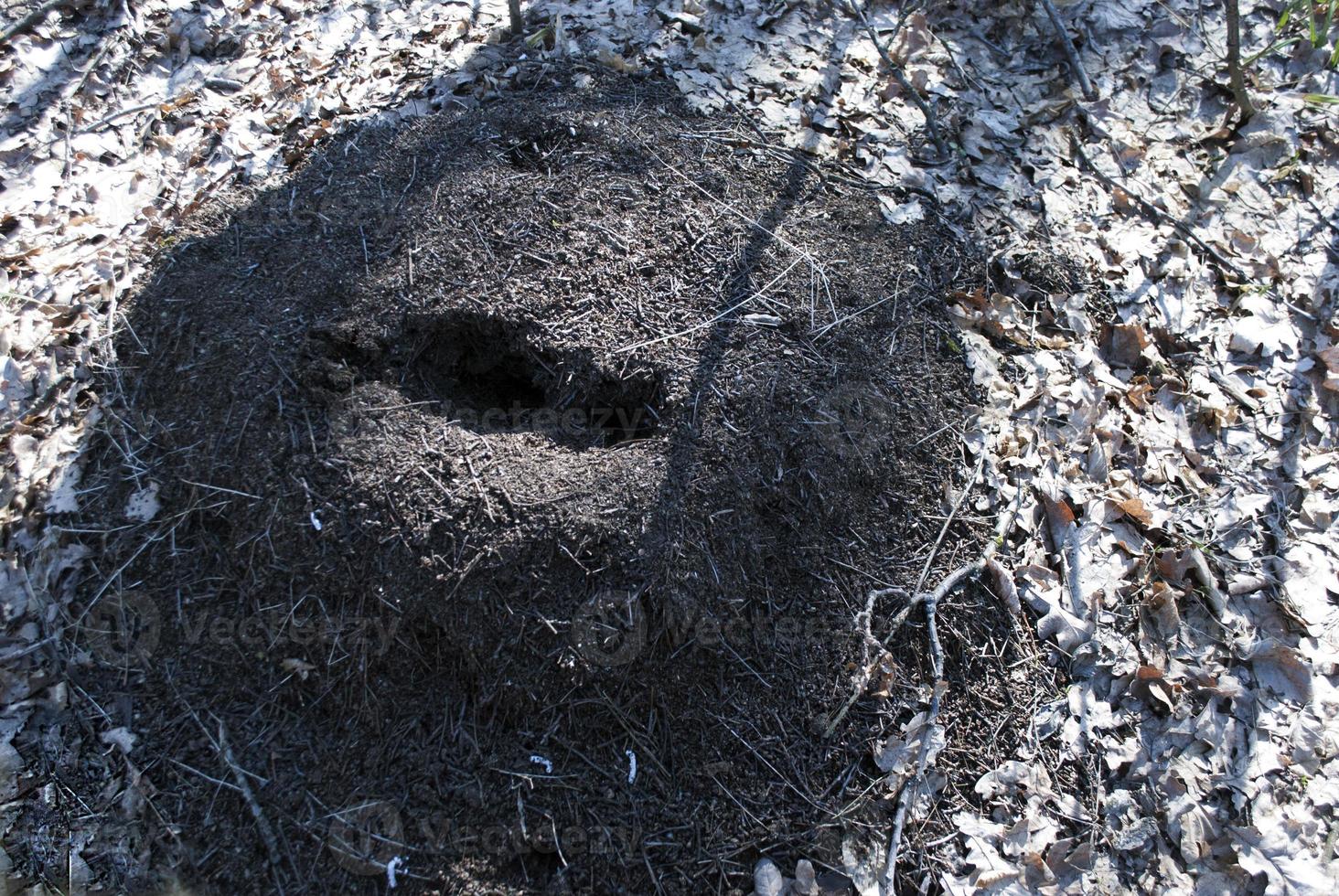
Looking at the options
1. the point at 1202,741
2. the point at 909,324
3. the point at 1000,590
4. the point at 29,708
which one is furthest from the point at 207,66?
the point at 1202,741

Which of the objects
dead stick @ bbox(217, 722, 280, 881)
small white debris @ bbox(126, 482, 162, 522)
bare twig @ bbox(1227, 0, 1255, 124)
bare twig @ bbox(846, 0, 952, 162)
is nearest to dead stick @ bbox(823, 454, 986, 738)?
dead stick @ bbox(217, 722, 280, 881)

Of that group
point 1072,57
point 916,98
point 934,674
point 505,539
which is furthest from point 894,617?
point 1072,57

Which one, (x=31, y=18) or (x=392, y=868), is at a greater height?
(x=31, y=18)

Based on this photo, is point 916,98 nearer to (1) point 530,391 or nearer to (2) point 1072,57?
(2) point 1072,57

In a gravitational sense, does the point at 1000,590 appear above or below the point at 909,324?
below

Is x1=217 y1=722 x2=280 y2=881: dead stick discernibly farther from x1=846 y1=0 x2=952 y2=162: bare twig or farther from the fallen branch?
x1=846 y1=0 x2=952 y2=162: bare twig

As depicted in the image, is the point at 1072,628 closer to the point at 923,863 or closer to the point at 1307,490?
the point at 923,863
